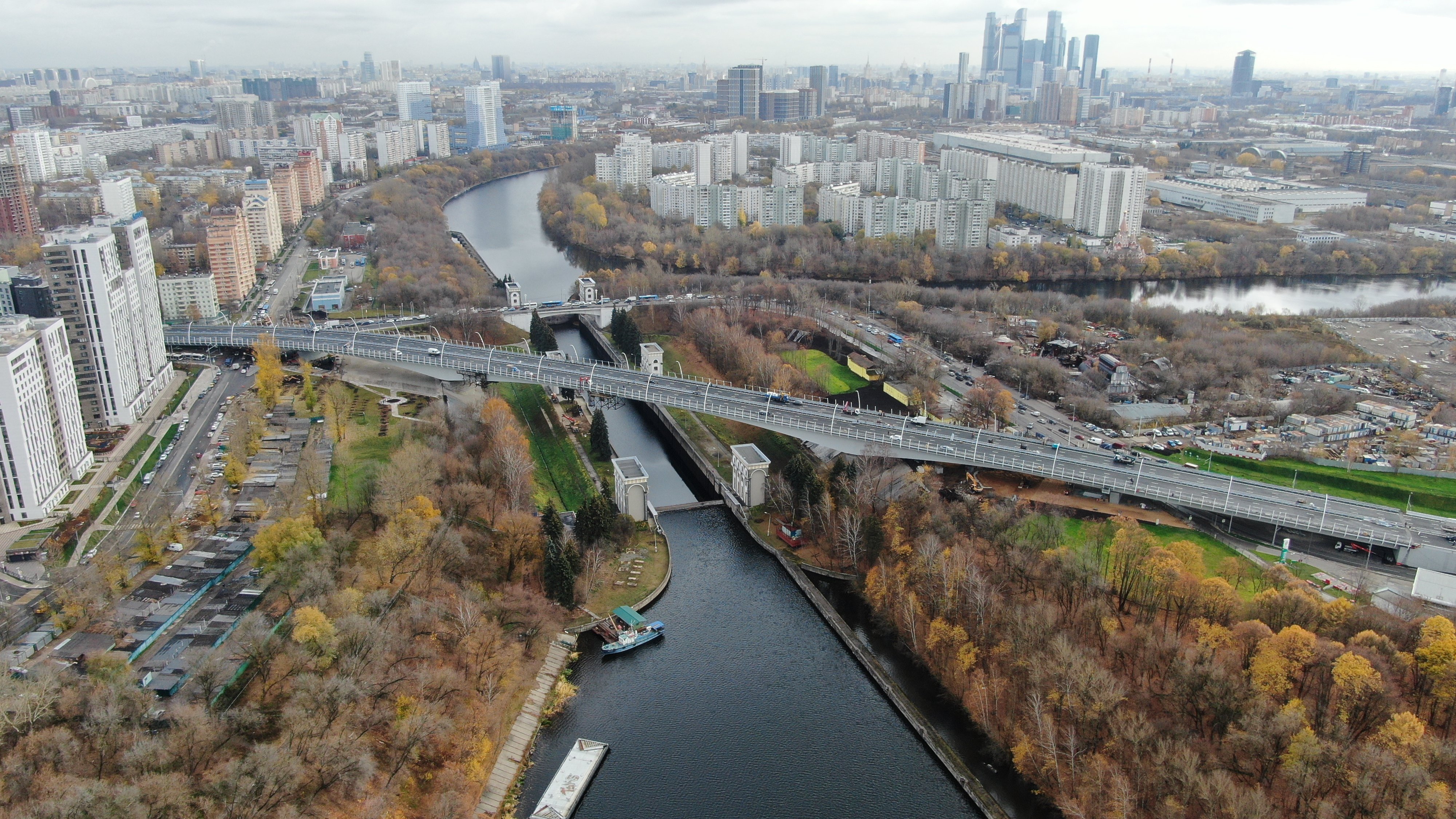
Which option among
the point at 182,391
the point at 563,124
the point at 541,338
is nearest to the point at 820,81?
the point at 563,124

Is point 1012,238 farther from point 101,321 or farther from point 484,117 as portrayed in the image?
point 484,117

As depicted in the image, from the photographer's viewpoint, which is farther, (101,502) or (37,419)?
(101,502)

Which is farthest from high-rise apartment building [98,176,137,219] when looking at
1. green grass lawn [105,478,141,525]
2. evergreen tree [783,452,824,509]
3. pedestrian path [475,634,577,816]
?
pedestrian path [475,634,577,816]

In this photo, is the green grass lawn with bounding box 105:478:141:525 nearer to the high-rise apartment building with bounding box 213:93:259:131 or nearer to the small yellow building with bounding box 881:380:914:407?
the small yellow building with bounding box 881:380:914:407

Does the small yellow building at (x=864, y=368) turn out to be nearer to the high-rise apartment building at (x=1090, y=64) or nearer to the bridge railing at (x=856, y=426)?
the bridge railing at (x=856, y=426)

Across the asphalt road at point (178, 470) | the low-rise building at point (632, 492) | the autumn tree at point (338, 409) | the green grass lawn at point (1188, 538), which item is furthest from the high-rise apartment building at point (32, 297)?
the green grass lawn at point (1188, 538)

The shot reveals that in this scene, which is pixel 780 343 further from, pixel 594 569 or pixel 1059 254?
pixel 1059 254
